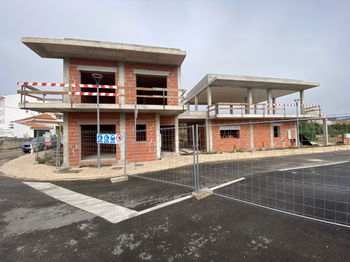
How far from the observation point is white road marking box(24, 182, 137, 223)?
3086 millimetres

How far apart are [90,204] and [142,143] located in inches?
230

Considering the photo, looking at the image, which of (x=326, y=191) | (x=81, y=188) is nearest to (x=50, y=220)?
(x=81, y=188)

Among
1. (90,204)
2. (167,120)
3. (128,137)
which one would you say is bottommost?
(90,204)

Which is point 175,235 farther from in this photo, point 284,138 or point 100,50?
point 284,138

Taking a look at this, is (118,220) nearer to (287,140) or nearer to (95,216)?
(95,216)

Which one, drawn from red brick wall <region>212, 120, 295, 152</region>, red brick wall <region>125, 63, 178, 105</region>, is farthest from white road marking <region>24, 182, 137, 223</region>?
red brick wall <region>212, 120, 295, 152</region>

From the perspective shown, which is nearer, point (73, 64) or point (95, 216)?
point (95, 216)

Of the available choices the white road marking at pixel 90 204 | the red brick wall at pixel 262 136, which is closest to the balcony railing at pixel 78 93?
the white road marking at pixel 90 204

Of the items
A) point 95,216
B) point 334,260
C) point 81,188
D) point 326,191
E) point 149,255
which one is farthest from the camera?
point 81,188

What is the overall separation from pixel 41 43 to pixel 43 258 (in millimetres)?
10003

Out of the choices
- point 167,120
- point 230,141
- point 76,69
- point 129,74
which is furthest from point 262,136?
point 76,69

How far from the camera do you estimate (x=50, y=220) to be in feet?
9.83

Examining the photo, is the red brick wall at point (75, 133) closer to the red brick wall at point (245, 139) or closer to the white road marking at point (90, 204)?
the white road marking at point (90, 204)

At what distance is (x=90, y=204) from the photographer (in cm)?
368
